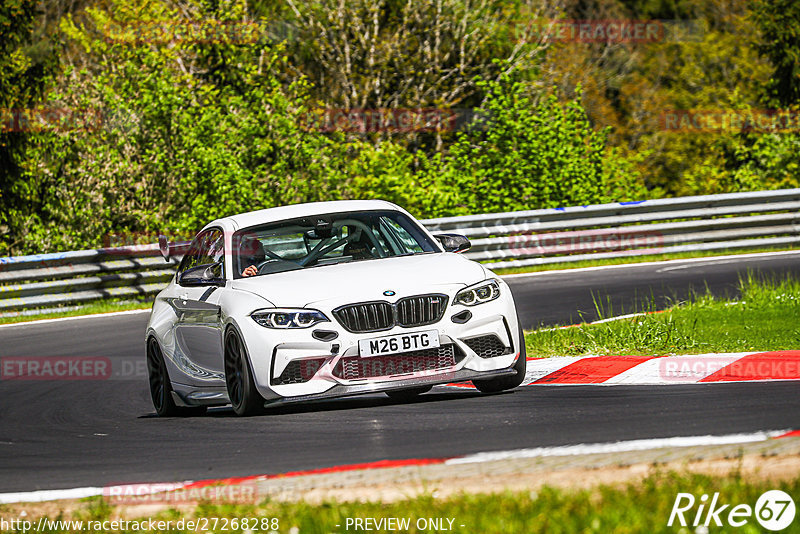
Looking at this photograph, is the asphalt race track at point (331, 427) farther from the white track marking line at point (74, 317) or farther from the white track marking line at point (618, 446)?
the white track marking line at point (74, 317)

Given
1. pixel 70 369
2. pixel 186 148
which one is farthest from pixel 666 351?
pixel 186 148

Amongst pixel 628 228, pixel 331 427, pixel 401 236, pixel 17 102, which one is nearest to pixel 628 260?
pixel 628 228

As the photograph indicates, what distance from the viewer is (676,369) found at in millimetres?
8930

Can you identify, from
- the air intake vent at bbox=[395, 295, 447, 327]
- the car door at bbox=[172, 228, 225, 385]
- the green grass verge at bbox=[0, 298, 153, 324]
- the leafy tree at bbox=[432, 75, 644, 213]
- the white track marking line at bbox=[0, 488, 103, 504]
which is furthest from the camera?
the leafy tree at bbox=[432, 75, 644, 213]

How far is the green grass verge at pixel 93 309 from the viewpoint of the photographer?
1788 cm

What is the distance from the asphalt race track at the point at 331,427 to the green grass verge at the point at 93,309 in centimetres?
724

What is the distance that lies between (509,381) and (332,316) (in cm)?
142

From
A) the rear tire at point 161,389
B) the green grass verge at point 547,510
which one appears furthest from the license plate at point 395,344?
the green grass verge at point 547,510

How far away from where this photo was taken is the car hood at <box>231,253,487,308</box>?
7926mm

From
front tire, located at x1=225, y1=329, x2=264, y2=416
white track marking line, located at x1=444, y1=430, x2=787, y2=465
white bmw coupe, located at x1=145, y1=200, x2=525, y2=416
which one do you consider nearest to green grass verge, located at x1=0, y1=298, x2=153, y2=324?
white bmw coupe, located at x1=145, y1=200, x2=525, y2=416

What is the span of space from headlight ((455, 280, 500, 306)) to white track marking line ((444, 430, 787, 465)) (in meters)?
2.15

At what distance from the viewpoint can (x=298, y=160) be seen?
25125 mm

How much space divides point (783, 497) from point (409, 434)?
9.02ft

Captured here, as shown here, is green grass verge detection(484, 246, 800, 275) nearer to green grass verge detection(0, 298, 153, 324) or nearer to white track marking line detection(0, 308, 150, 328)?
green grass verge detection(0, 298, 153, 324)
